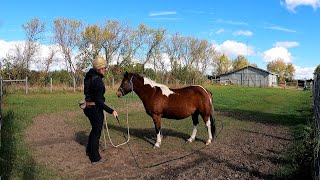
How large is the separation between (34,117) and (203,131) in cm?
719

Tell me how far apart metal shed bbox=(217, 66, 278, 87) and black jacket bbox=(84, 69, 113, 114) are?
6929 cm

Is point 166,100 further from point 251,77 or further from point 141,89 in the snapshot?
point 251,77

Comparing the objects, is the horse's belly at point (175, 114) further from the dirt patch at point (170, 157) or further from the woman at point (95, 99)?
the woman at point (95, 99)

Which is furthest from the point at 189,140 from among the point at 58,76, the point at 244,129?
the point at 58,76

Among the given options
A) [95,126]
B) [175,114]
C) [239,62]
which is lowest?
[95,126]

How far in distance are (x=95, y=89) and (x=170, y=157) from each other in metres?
2.25

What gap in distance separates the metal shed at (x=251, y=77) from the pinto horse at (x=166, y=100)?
6707cm

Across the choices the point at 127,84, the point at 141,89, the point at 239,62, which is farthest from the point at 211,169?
the point at 239,62

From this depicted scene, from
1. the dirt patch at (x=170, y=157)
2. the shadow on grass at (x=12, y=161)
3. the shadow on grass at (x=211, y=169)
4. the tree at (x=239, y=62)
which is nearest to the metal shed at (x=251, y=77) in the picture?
the tree at (x=239, y=62)

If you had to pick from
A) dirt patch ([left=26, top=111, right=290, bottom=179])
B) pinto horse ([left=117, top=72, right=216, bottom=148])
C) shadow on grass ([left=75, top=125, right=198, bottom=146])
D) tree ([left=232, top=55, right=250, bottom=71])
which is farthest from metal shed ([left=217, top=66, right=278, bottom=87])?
pinto horse ([left=117, top=72, right=216, bottom=148])

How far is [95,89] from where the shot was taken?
289 inches

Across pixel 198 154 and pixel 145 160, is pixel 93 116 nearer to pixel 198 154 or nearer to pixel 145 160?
pixel 145 160

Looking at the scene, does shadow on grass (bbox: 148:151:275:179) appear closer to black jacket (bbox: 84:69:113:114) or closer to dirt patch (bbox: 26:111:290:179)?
dirt patch (bbox: 26:111:290:179)

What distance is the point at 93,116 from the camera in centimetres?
748
